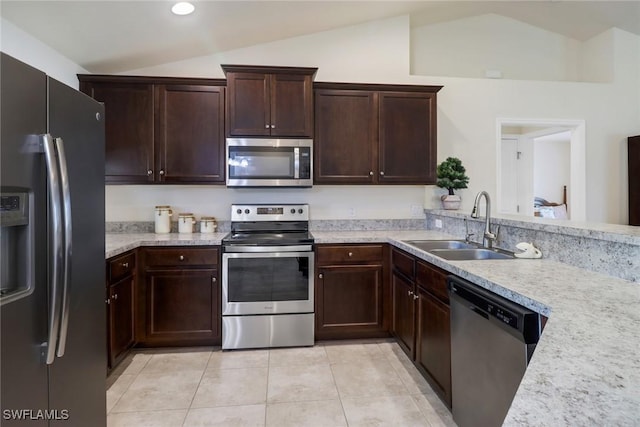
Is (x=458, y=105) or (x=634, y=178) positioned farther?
(x=634, y=178)

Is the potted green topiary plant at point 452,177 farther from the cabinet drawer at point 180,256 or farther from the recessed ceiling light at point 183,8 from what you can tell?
the recessed ceiling light at point 183,8

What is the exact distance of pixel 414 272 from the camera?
7.90ft

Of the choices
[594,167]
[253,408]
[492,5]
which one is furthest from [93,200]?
[594,167]

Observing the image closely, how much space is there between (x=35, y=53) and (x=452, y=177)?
135 inches

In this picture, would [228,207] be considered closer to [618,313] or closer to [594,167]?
[618,313]

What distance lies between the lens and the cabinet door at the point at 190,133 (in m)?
2.98

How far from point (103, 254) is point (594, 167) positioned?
4.60 m

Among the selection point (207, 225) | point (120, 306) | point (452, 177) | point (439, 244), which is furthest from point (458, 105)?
point (120, 306)

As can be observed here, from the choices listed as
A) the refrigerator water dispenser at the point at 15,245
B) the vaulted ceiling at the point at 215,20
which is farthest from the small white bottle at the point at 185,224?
the refrigerator water dispenser at the point at 15,245

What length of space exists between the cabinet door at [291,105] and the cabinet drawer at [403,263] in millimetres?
1245

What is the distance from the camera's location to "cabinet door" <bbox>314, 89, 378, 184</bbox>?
311cm

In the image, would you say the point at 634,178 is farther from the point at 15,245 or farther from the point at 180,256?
the point at 15,245

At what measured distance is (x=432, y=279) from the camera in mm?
2105

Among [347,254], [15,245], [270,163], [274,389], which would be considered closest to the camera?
[15,245]
